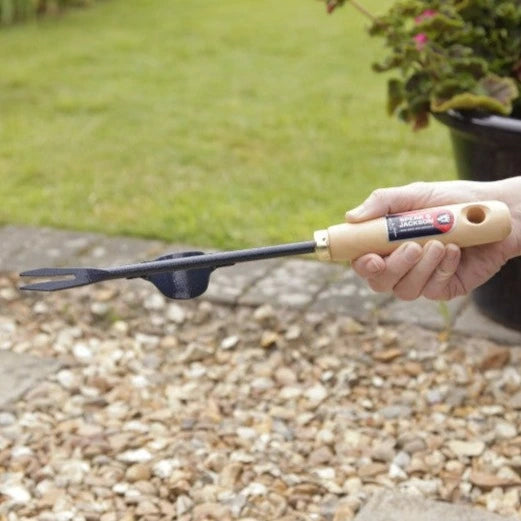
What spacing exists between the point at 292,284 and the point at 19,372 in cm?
80

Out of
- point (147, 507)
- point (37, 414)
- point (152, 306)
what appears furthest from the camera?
point (152, 306)

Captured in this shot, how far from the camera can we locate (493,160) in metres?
2.59

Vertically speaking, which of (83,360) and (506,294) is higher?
(506,294)

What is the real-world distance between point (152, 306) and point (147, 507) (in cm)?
91

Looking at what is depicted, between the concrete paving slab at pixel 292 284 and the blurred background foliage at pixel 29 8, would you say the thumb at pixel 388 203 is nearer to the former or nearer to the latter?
the concrete paving slab at pixel 292 284

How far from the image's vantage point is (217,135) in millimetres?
4426

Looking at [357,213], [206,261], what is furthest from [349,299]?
[206,261]

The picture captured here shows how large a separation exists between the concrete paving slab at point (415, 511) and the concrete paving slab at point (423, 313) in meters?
0.78

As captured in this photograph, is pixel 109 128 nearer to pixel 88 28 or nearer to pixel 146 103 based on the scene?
pixel 146 103

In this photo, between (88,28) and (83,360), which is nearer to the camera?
(83,360)

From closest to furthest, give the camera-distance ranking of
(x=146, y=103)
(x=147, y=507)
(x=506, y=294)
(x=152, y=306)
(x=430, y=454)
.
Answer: (x=147, y=507), (x=430, y=454), (x=506, y=294), (x=152, y=306), (x=146, y=103)

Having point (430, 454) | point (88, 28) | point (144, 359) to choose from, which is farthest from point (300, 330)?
point (88, 28)

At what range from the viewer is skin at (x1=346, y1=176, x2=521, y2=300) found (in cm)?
163

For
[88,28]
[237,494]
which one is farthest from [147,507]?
[88,28]
